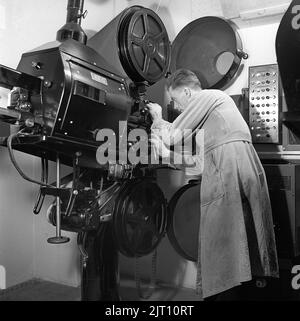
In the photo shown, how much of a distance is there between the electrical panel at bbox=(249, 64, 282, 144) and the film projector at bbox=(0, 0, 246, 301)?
0.72ft

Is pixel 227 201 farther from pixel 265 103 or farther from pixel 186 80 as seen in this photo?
pixel 265 103

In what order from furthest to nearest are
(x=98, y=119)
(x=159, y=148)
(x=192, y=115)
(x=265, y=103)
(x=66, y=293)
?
(x=66, y=293)
(x=265, y=103)
(x=159, y=148)
(x=192, y=115)
(x=98, y=119)

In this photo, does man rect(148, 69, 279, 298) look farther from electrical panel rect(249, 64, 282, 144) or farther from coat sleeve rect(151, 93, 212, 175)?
electrical panel rect(249, 64, 282, 144)

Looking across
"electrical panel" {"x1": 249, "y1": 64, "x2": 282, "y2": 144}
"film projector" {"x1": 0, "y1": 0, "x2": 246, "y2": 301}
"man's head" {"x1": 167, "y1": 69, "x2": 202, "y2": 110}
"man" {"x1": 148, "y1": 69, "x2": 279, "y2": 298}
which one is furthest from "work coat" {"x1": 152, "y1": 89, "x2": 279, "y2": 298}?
"electrical panel" {"x1": 249, "y1": 64, "x2": 282, "y2": 144}

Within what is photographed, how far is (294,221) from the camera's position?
6.51 ft

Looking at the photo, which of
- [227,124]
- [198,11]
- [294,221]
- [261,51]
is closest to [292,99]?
[227,124]

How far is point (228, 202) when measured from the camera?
5.81 ft

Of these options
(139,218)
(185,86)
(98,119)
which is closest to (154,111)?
(185,86)

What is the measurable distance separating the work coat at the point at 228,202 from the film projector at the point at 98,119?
0.37 meters

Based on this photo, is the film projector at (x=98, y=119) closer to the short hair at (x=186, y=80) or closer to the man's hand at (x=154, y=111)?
the man's hand at (x=154, y=111)

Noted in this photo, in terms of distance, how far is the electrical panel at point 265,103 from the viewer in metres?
2.31

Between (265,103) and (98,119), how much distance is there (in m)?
1.20

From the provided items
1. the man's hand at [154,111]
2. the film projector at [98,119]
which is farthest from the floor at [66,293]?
the man's hand at [154,111]

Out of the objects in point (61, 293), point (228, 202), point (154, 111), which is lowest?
point (61, 293)
